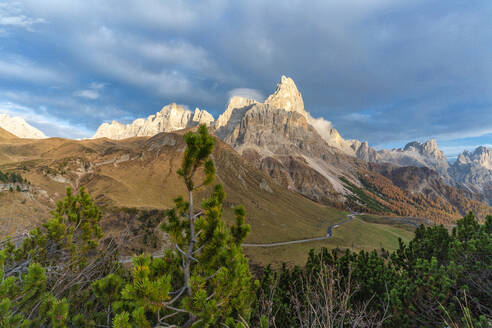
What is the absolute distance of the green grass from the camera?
2564 inches

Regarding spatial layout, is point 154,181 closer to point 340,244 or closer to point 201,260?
point 340,244

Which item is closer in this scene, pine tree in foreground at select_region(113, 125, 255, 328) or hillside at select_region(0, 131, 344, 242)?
pine tree in foreground at select_region(113, 125, 255, 328)

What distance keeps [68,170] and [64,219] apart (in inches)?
6060

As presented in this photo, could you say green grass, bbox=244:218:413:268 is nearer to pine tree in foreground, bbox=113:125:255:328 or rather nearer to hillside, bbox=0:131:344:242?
hillside, bbox=0:131:344:242

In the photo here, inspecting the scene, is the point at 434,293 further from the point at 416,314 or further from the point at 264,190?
the point at 264,190

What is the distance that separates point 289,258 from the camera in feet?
213

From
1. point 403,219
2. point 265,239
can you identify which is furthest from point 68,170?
point 403,219

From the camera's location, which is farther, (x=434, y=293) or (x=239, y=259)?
(x=434, y=293)

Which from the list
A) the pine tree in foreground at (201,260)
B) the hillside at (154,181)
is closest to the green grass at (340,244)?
the hillside at (154,181)

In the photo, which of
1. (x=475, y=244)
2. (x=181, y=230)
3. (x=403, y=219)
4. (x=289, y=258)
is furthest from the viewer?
(x=403, y=219)

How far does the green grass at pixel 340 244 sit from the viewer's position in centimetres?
6512

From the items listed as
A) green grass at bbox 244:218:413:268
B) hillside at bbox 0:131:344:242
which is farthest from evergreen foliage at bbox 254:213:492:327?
hillside at bbox 0:131:344:242

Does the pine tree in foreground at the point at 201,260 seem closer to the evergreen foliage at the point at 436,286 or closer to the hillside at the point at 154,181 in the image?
the evergreen foliage at the point at 436,286

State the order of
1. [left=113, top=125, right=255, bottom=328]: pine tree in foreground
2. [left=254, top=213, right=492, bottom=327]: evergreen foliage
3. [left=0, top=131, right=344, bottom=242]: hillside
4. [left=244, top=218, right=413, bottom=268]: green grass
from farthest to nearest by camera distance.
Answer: [left=0, top=131, right=344, bottom=242]: hillside < [left=244, top=218, right=413, bottom=268]: green grass < [left=254, top=213, right=492, bottom=327]: evergreen foliage < [left=113, top=125, right=255, bottom=328]: pine tree in foreground
